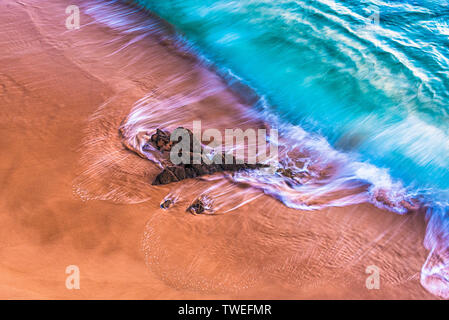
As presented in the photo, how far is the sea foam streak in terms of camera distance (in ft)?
16.3

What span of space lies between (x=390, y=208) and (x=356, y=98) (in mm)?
3196

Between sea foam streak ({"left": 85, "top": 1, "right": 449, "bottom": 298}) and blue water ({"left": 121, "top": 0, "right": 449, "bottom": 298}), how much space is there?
0.03 m

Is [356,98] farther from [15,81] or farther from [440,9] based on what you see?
[15,81]

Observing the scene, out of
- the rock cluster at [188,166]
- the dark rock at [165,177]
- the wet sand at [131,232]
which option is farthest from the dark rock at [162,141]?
the dark rock at [165,177]

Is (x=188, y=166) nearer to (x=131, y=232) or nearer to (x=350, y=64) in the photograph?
(x=131, y=232)

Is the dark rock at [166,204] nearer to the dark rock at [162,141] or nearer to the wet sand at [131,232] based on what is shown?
the wet sand at [131,232]

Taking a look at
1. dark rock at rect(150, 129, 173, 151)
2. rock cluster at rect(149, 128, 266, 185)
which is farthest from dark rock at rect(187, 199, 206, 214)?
dark rock at rect(150, 129, 173, 151)

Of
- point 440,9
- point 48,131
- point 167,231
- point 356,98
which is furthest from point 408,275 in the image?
point 440,9

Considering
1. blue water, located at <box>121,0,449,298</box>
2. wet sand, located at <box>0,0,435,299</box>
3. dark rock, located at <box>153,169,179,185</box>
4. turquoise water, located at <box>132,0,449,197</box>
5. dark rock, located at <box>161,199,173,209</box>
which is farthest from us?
turquoise water, located at <box>132,0,449,197</box>

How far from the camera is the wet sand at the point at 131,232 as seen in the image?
359 centimetres

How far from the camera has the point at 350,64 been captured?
25.8ft

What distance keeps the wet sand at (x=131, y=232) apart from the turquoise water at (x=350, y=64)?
6.28 ft

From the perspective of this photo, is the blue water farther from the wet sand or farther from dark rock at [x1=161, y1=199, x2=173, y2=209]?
dark rock at [x1=161, y1=199, x2=173, y2=209]

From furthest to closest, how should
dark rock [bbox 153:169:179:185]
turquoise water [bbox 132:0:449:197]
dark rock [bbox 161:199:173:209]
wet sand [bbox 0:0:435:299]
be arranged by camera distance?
turquoise water [bbox 132:0:449:197] → dark rock [bbox 153:169:179:185] → dark rock [bbox 161:199:173:209] → wet sand [bbox 0:0:435:299]
